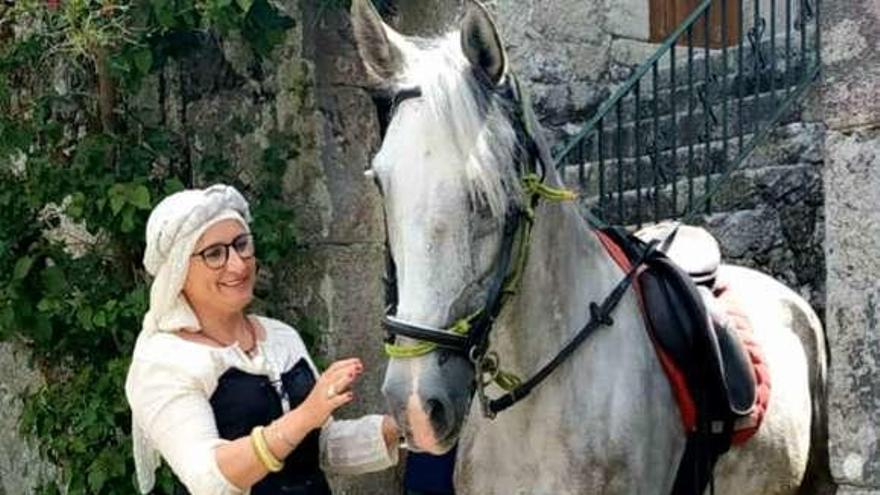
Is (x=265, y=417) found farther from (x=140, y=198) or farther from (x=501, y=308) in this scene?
(x=140, y=198)

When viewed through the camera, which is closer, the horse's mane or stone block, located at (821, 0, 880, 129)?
the horse's mane

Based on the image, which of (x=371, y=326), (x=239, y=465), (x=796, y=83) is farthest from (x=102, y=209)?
(x=796, y=83)

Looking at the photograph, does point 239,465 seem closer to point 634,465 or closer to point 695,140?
point 634,465

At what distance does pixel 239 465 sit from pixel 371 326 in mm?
2060

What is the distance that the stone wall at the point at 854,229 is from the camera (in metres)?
3.10

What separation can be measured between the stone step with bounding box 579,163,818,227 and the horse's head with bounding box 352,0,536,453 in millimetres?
3253

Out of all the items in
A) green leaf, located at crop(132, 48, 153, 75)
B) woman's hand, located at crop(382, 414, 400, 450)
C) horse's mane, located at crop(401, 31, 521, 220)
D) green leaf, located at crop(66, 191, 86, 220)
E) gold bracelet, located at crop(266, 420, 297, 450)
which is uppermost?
green leaf, located at crop(132, 48, 153, 75)

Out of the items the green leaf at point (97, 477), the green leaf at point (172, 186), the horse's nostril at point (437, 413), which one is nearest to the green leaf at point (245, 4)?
the green leaf at point (172, 186)

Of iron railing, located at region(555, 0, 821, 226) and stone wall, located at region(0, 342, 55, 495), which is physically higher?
iron railing, located at region(555, 0, 821, 226)

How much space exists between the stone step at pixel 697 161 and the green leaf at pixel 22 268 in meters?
2.31

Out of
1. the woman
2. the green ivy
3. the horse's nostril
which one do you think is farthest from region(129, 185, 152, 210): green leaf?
the horse's nostril

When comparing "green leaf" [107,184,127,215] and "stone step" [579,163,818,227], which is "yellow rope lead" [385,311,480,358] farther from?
"stone step" [579,163,818,227]

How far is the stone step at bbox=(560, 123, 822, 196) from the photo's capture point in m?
6.31

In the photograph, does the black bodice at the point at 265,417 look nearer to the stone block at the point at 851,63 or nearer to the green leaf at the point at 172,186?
the stone block at the point at 851,63
